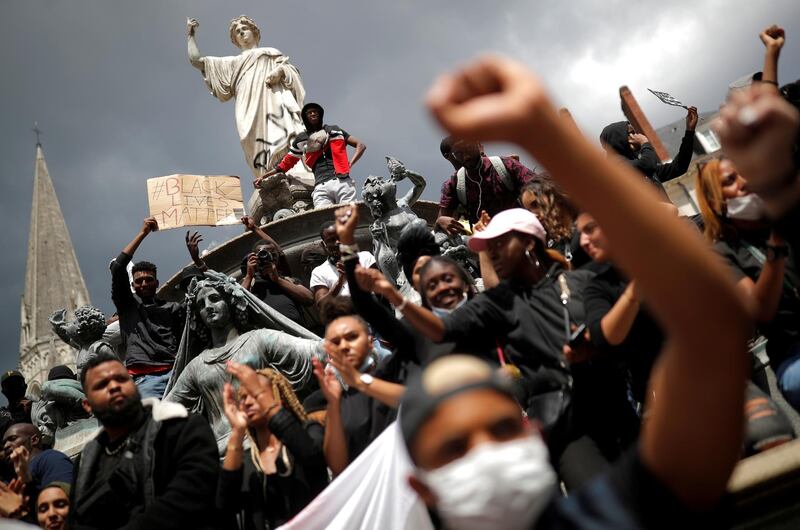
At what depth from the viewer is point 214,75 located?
15242 millimetres

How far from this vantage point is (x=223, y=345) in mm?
6234

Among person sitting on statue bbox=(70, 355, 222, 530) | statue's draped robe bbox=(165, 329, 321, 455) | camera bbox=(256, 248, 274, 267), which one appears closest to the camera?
person sitting on statue bbox=(70, 355, 222, 530)

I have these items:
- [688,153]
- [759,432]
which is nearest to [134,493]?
[759,432]

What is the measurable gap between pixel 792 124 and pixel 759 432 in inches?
82.0

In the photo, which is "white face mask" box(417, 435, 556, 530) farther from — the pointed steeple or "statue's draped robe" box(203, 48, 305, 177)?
the pointed steeple

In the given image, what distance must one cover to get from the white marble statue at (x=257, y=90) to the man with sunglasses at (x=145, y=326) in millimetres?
6641

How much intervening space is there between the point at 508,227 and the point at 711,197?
1.03 m

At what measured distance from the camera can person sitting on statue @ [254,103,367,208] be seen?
31.9ft

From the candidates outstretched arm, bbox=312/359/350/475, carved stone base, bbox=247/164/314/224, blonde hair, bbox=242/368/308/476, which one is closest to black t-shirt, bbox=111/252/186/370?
blonde hair, bbox=242/368/308/476

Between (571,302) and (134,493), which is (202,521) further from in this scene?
(571,302)

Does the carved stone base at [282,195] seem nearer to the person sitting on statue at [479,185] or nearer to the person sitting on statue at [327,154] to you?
the person sitting on statue at [327,154]

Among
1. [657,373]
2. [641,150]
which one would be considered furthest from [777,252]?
[641,150]

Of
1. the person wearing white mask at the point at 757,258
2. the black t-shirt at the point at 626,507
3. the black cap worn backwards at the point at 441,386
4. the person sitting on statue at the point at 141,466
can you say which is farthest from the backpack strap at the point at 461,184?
the black t-shirt at the point at 626,507

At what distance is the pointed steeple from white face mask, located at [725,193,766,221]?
80.3m
